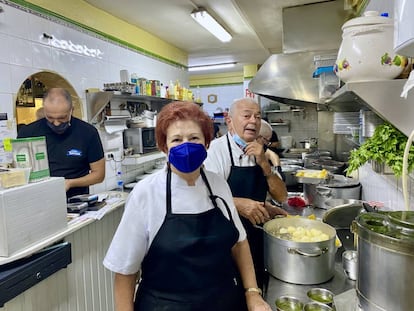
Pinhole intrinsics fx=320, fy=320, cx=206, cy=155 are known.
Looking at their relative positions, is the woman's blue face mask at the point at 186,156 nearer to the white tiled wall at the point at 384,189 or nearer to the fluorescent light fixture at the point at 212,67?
the white tiled wall at the point at 384,189

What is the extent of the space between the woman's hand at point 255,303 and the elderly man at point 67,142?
1897 mm

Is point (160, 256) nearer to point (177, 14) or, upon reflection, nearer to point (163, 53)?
point (177, 14)

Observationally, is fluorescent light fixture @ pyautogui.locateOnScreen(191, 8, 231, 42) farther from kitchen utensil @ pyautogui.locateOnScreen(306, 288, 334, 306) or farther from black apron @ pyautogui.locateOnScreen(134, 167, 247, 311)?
kitchen utensil @ pyautogui.locateOnScreen(306, 288, 334, 306)

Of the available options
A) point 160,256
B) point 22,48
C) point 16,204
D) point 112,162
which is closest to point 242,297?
point 160,256

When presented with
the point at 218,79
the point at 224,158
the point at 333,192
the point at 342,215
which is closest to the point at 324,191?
Result: the point at 333,192

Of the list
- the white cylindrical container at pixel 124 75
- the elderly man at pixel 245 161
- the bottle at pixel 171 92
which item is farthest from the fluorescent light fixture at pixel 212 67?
the elderly man at pixel 245 161

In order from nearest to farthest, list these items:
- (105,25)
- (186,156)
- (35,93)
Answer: (186,156), (105,25), (35,93)

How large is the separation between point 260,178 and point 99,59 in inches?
110

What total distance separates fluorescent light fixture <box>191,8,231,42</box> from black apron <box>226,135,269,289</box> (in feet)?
8.57

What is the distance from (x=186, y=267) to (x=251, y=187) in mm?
897

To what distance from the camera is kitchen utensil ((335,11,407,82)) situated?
3.62ft

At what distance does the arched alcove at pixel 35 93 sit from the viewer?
3.43 m

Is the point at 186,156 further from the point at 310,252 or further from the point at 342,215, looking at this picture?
the point at 342,215

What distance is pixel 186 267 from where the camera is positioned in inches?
47.1
